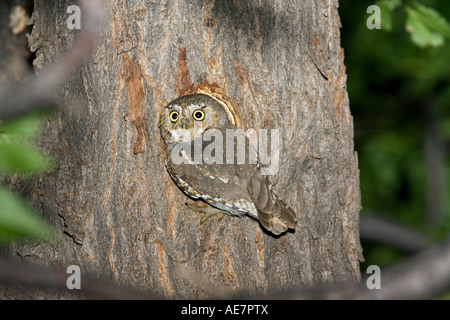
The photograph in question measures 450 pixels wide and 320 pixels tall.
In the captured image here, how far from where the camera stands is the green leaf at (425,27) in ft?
13.3

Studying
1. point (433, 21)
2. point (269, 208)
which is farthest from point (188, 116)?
point (433, 21)

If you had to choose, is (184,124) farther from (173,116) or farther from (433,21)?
(433,21)

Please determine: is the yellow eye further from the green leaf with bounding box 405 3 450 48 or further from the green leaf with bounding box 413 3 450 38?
the green leaf with bounding box 413 3 450 38

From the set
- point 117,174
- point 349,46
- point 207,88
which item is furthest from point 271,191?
point 349,46

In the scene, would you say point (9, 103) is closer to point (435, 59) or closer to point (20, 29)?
point (20, 29)

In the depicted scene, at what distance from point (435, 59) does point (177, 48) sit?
430 cm

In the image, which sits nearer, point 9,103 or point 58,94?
point 9,103

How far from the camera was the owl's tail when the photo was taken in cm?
313

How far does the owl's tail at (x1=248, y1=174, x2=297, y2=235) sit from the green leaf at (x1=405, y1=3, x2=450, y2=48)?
1.80 m

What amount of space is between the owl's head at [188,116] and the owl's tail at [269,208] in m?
0.43

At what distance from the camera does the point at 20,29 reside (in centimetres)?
474

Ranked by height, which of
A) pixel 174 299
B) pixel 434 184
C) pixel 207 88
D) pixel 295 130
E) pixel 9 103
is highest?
pixel 434 184

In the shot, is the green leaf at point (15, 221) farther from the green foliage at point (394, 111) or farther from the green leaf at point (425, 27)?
the green foliage at point (394, 111)

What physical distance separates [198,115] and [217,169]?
0.36 m
